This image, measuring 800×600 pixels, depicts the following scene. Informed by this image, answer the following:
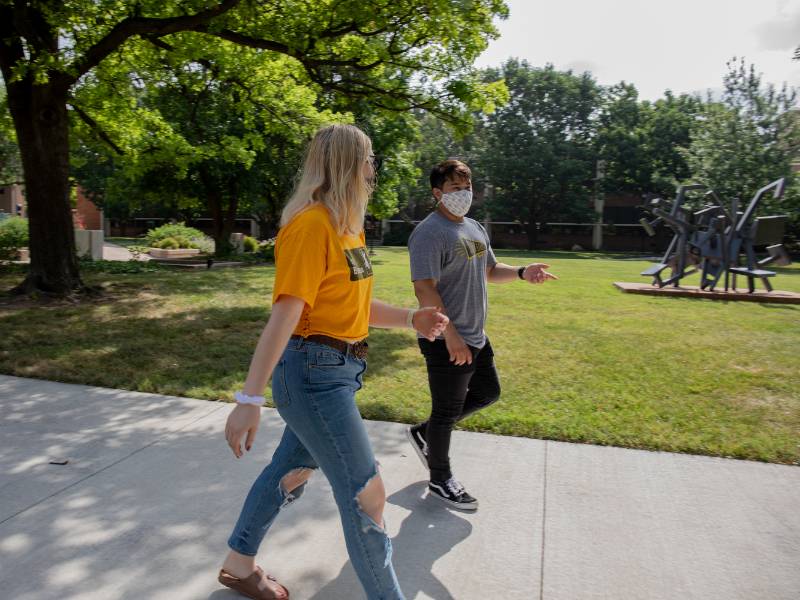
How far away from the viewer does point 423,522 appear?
332 cm

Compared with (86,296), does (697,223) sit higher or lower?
higher

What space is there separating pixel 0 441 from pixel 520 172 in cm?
4483

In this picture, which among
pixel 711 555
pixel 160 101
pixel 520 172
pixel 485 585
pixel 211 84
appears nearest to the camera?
pixel 485 585

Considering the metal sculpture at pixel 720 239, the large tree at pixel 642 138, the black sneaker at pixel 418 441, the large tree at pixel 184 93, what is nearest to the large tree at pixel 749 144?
the large tree at pixel 642 138

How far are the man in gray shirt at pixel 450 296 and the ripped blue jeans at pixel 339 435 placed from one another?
42.8 inches

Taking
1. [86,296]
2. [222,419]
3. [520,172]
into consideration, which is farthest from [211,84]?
[520,172]

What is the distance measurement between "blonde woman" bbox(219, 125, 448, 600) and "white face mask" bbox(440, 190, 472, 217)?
41.7 inches

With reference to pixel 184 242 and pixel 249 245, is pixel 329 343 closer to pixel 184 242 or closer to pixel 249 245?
pixel 249 245

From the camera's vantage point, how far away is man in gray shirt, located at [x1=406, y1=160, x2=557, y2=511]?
330cm

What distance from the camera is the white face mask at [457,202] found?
339 cm

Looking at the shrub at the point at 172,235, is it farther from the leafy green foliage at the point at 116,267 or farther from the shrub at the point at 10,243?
the leafy green foliage at the point at 116,267

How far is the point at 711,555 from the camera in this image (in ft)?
9.88

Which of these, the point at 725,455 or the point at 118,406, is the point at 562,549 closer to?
the point at 725,455

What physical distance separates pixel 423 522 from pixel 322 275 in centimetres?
175
